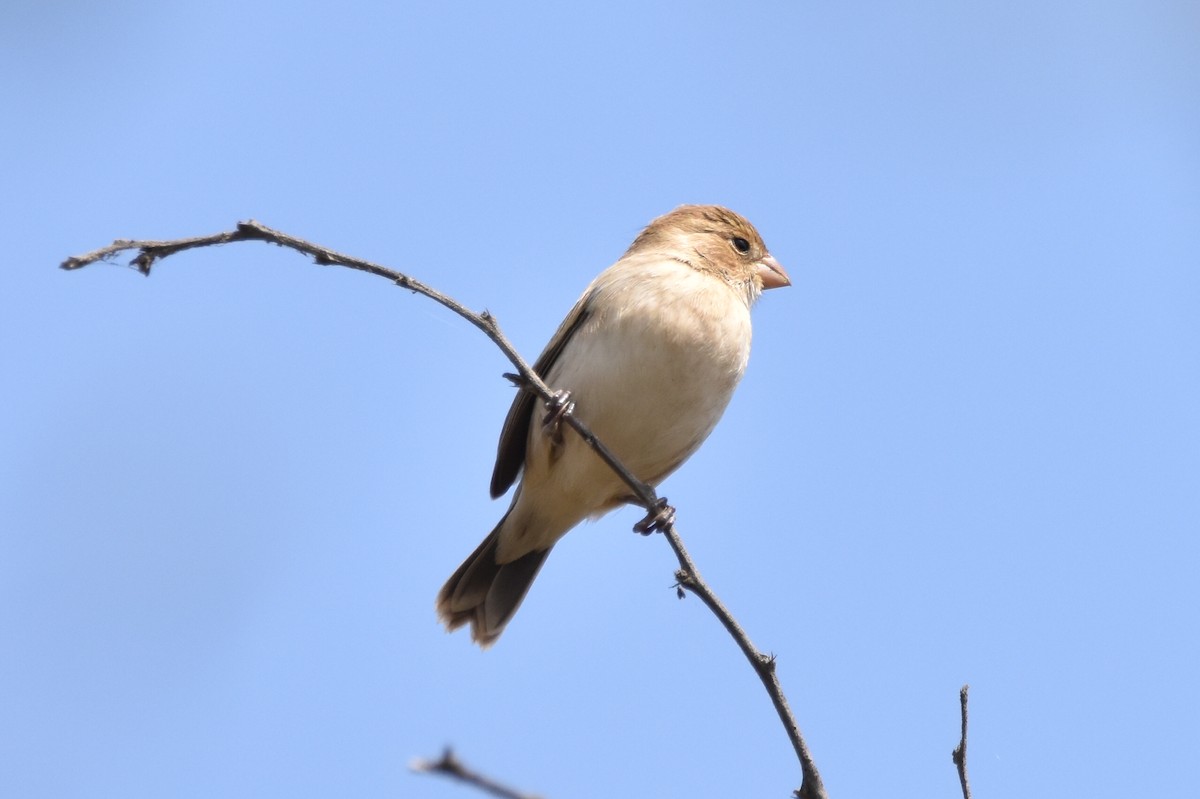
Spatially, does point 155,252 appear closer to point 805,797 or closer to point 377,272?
point 377,272

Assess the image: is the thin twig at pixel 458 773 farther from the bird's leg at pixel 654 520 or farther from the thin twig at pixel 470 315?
the bird's leg at pixel 654 520

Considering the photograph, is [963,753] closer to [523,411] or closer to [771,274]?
[523,411]

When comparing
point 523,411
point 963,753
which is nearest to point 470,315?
point 963,753

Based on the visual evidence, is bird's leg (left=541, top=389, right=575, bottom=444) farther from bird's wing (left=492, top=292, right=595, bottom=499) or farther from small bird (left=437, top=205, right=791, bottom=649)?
bird's wing (left=492, top=292, right=595, bottom=499)

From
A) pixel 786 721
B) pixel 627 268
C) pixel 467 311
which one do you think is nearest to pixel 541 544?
pixel 627 268

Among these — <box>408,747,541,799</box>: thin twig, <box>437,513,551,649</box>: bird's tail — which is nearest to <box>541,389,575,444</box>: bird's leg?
<box>437,513,551,649</box>: bird's tail
